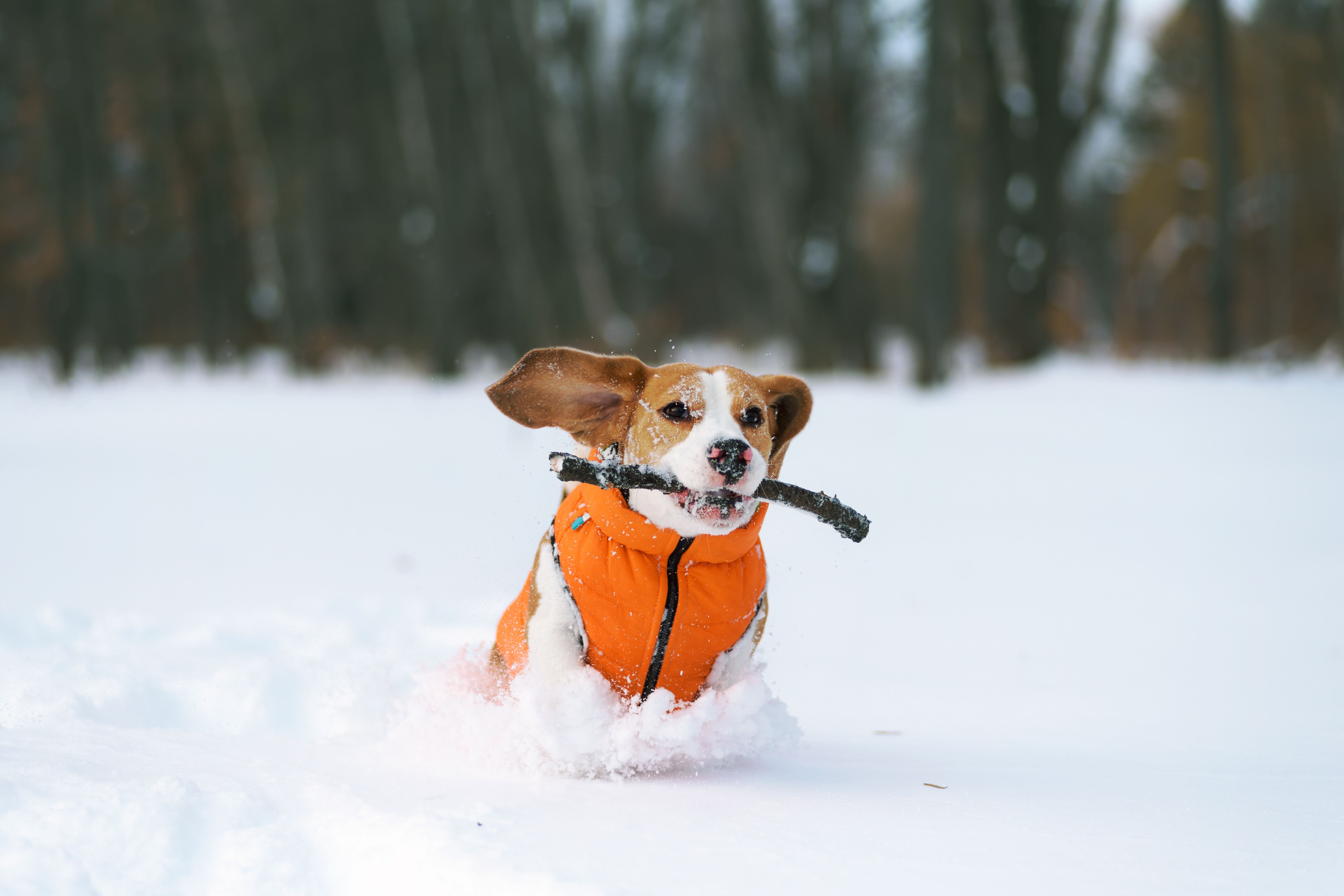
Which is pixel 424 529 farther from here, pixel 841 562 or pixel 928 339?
pixel 928 339

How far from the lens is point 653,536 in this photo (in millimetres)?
3055

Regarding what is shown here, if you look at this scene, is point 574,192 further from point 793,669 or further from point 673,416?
point 673,416

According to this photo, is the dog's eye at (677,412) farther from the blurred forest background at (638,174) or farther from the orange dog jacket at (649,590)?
the blurred forest background at (638,174)

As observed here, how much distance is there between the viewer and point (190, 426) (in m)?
13.5

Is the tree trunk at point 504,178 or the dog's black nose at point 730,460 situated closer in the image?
the dog's black nose at point 730,460

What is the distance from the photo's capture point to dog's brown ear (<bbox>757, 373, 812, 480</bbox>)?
3.40 metres

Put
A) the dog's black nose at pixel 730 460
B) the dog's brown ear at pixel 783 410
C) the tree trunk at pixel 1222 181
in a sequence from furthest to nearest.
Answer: the tree trunk at pixel 1222 181 → the dog's brown ear at pixel 783 410 → the dog's black nose at pixel 730 460

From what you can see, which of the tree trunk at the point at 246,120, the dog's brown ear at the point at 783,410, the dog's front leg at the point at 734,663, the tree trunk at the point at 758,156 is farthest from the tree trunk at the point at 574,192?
the dog's front leg at the point at 734,663

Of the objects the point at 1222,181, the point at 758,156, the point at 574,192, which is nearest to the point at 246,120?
the point at 574,192

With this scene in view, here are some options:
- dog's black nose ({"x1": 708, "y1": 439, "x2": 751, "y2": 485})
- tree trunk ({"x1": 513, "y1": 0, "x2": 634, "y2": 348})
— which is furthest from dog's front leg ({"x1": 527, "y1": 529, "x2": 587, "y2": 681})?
tree trunk ({"x1": 513, "y1": 0, "x2": 634, "y2": 348})

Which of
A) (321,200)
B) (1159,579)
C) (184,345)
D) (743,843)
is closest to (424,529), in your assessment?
(1159,579)

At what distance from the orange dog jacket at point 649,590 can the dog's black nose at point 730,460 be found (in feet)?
0.88

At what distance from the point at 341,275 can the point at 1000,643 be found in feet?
82.0

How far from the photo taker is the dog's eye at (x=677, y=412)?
3.09m
